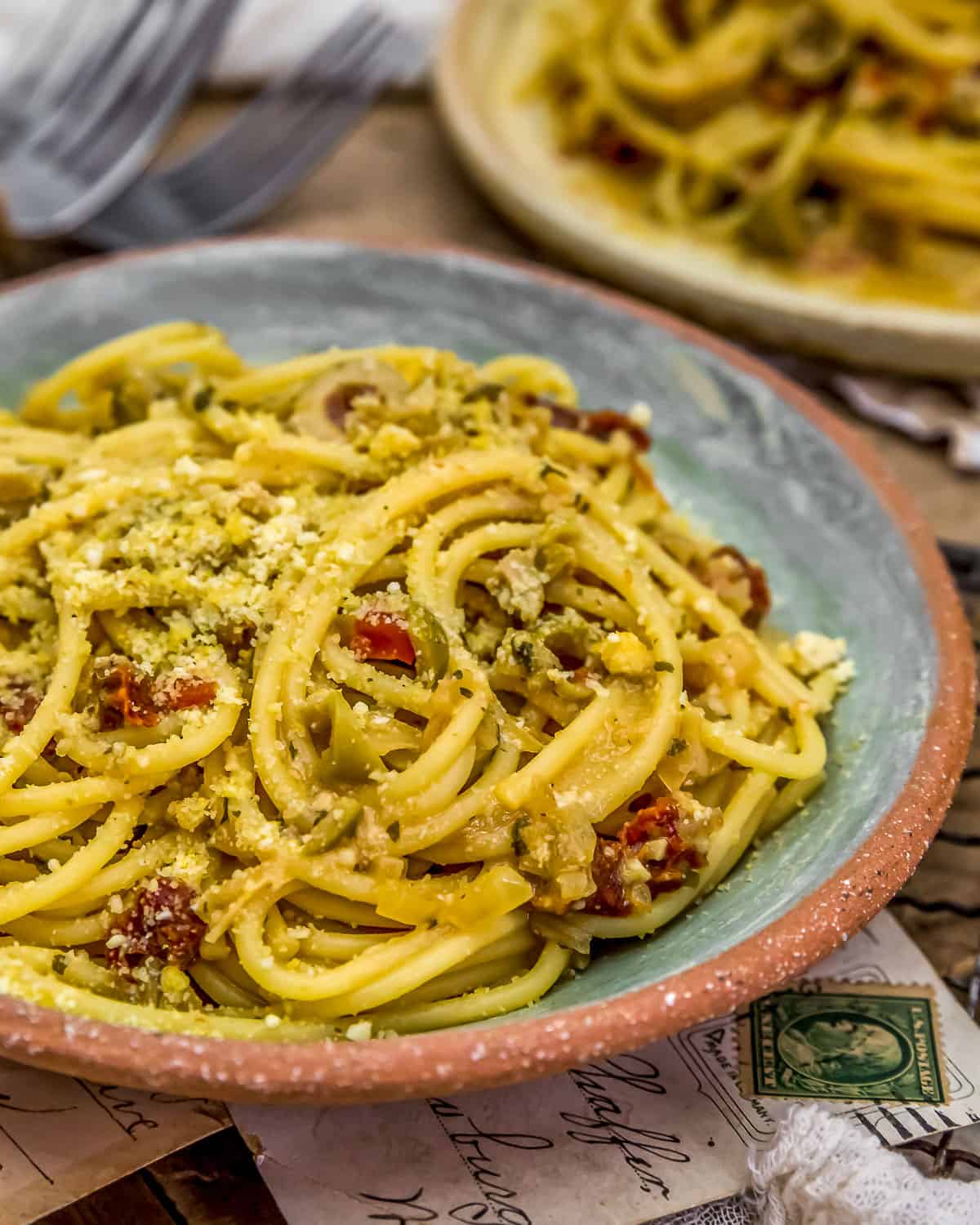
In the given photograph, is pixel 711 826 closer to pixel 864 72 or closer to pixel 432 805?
pixel 432 805

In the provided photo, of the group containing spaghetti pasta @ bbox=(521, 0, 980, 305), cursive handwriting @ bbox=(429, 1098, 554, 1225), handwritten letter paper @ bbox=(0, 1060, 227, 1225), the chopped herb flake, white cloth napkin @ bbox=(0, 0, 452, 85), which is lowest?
handwritten letter paper @ bbox=(0, 1060, 227, 1225)

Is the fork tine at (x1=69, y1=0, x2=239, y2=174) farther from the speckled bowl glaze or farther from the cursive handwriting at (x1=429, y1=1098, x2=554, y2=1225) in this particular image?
the cursive handwriting at (x1=429, y1=1098, x2=554, y2=1225)

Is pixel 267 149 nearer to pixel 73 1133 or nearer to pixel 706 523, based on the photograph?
pixel 706 523

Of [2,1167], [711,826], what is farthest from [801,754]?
[2,1167]

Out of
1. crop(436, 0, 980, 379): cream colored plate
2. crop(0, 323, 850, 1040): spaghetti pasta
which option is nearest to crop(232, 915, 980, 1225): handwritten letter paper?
crop(0, 323, 850, 1040): spaghetti pasta

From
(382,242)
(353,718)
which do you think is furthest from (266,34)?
(353,718)

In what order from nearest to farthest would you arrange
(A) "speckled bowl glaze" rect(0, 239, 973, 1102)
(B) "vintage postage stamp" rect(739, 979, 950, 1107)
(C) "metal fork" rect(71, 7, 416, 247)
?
(A) "speckled bowl glaze" rect(0, 239, 973, 1102) → (B) "vintage postage stamp" rect(739, 979, 950, 1107) → (C) "metal fork" rect(71, 7, 416, 247)

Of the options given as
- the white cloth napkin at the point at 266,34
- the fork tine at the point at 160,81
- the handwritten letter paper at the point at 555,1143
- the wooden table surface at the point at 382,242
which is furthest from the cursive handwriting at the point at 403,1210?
the white cloth napkin at the point at 266,34
